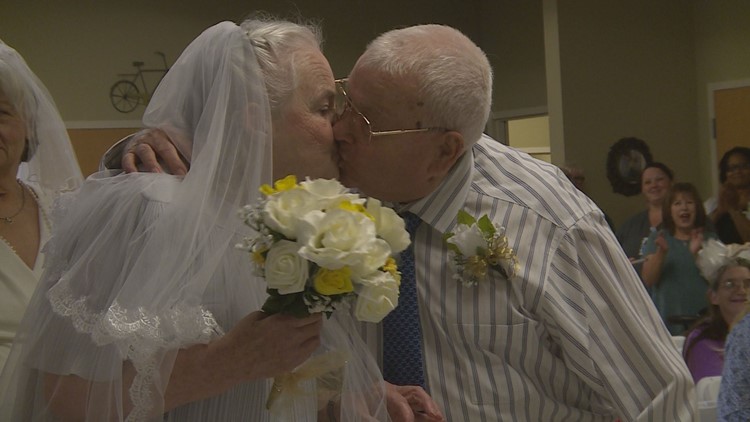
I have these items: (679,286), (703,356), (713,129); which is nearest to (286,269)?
(703,356)

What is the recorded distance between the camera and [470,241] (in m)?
2.30

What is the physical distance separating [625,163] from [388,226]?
7.73m

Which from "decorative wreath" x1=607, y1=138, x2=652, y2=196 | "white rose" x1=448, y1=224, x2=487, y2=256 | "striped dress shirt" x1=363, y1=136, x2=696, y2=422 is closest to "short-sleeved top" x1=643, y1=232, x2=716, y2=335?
"decorative wreath" x1=607, y1=138, x2=652, y2=196

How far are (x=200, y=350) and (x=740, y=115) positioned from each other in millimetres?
8008

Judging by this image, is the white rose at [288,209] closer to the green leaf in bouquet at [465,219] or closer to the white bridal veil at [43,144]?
the green leaf in bouquet at [465,219]

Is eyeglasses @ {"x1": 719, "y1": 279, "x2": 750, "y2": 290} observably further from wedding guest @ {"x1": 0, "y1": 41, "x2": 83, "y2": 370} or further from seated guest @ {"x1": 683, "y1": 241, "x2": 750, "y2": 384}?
wedding guest @ {"x1": 0, "y1": 41, "x2": 83, "y2": 370}

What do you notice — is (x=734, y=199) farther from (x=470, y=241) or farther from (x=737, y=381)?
(x=470, y=241)

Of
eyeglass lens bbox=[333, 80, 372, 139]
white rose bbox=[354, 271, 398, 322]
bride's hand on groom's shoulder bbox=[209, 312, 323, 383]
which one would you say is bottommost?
bride's hand on groom's shoulder bbox=[209, 312, 323, 383]

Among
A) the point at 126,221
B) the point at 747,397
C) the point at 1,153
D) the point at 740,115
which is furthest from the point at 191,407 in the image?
the point at 740,115

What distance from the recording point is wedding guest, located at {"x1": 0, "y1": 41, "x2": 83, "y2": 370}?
9.11 ft

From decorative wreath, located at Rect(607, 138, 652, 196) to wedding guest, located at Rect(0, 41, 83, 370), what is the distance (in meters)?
6.69

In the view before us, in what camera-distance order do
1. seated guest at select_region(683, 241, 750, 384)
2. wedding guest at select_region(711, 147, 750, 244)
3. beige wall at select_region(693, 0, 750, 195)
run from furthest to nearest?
beige wall at select_region(693, 0, 750, 195)
wedding guest at select_region(711, 147, 750, 244)
seated guest at select_region(683, 241, 750, 384)

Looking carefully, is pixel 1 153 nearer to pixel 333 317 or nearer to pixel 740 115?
pixel 333 317

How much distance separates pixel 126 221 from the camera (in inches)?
74.5
